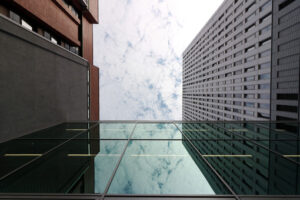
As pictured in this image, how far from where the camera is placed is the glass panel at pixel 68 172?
4824 mm

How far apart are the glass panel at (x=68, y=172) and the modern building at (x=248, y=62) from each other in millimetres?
41309

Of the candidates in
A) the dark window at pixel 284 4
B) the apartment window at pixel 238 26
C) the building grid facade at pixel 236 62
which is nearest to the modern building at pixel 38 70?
the dark window at pixel 284 4

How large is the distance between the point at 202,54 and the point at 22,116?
102 metres

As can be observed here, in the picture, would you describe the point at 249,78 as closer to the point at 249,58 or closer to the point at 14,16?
the point at 249,58

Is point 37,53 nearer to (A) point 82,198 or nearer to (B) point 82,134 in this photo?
(B) point 82,134

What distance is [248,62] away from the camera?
55406mm

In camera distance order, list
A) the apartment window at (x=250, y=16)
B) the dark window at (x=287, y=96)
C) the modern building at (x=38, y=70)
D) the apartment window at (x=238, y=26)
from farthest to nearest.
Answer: the apartment window at (x=238, y=26), the apartment window at (x=250, y=16), the dark window at (x=287, y=96), the modern building at (x=38, y=70)

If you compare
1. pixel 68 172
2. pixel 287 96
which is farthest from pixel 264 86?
pixel 68 172

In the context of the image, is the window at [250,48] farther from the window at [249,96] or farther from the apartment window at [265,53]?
the window at [249,96]

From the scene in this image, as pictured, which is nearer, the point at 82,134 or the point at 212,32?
the point at 82,134

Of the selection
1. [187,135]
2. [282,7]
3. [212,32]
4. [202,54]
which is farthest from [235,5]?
[187,135]

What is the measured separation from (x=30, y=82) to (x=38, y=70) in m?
1.38

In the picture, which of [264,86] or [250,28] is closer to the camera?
[264,86]

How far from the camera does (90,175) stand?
5.48 m
